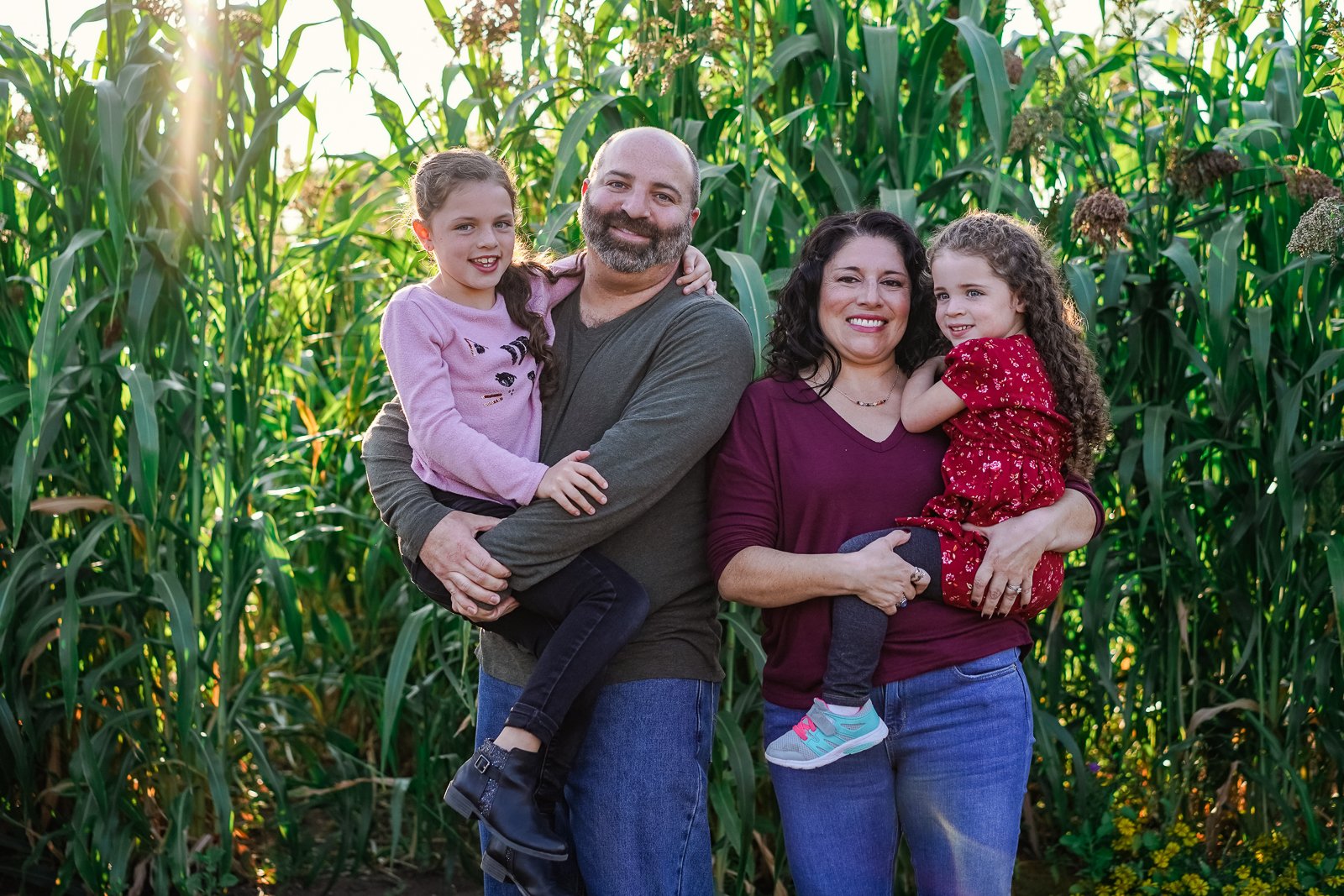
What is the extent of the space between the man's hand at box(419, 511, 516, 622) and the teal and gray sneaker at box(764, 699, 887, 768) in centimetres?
49

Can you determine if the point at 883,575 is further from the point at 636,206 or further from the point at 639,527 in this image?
the point at 636,206

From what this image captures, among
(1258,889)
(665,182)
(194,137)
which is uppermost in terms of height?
(194,137)

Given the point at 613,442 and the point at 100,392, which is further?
the point at 100,392

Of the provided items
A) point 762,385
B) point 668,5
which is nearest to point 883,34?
point 668,5

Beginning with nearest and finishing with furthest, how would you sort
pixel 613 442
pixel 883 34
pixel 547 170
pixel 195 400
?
pixel 613 442
pixel 883 34
pixel 195 400
pixel 547 170

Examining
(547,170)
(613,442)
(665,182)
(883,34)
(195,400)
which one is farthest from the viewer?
(547,170)

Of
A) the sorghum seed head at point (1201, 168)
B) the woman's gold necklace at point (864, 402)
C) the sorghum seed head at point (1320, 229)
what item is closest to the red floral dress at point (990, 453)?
the woman's gold necklace at point (864, 402)

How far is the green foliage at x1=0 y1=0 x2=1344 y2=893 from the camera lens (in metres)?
2.45

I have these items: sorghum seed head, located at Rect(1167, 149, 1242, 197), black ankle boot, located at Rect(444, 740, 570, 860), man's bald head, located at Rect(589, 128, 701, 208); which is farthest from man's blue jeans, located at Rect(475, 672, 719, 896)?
sorghum seed head, located at Rect(1167, 149, 1242, 197)

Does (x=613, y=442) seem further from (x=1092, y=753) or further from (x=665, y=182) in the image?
(x=1092, y=753)

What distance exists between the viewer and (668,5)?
2521 millimetres

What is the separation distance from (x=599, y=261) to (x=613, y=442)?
0.33m

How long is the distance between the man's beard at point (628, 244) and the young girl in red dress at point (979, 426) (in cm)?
41

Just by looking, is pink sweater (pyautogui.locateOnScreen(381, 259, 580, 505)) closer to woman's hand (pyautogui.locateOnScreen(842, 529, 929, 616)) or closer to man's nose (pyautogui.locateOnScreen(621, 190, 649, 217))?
man's nose (pyautogui.locateOnScreen(621, 190, 649, 217))
